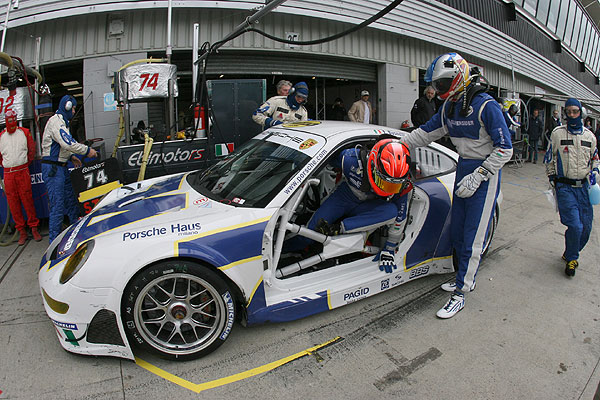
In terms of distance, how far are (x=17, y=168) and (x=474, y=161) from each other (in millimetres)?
5017

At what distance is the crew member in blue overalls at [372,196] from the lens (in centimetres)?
279

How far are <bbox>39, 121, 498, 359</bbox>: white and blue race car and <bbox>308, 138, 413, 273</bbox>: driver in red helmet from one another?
12cm

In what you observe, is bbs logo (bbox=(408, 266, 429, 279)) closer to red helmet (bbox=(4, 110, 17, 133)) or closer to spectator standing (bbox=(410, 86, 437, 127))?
spectator standing (bbox=(410, 86, 437, 127))

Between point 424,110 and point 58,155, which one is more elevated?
point 424,110

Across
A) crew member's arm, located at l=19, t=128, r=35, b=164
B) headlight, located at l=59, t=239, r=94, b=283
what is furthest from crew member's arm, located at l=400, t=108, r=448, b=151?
crew member's arm, located at l=19, t=128, r=35, b=164

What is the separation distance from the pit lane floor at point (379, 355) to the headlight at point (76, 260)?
0.57 meters

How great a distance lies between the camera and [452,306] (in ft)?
9.82

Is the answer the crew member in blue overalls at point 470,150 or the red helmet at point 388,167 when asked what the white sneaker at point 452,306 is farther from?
the red helmet at point 388,167

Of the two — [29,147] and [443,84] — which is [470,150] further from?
[29,147]

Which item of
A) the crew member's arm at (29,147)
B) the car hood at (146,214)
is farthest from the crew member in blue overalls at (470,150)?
the crew member's arm at (29,147)

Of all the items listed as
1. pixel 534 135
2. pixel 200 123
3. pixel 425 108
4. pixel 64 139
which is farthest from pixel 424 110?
pixel 534 135

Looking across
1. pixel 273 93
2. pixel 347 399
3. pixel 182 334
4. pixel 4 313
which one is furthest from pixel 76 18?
pixel 347 399

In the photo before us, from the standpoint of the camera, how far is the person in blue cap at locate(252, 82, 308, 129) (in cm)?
516

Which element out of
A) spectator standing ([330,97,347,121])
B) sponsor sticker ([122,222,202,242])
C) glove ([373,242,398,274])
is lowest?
glove ([373,242,398,274])
